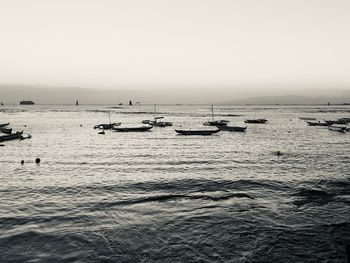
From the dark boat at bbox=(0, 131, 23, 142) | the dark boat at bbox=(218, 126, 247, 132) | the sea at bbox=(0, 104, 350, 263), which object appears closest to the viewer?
the sea at bbox=(0, 104, 350, 263)

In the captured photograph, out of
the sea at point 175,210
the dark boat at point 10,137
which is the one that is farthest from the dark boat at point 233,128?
the dark boat at point 10,137

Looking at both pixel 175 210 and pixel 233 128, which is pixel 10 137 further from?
pixel 175 210

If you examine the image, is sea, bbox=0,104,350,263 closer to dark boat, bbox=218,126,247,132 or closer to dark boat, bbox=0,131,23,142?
dark boat, bbox=0,131,23,142

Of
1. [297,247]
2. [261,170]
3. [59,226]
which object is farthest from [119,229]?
[261,170]

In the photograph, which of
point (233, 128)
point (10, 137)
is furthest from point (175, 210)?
point (233, 128)

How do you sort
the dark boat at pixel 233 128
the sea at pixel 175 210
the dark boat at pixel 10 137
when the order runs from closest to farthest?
the sea at pixel 175 210 < the dark boat at pixel 10 137 < the dark boat at pixel 233 128

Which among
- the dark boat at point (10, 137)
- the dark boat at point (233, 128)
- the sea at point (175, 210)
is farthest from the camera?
the dark boat at point (233, 128)

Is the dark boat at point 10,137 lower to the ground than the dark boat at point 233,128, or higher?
higher

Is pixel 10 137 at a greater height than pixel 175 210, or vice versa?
pixel 10 137

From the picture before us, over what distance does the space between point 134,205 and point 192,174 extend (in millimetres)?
12136

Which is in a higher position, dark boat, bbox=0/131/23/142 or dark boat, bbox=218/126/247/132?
dark boat, bbox=0/131/23/142

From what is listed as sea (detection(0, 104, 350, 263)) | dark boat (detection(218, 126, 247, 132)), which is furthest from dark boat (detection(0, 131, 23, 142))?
dark boat (detection(218, 126, 247, 132))

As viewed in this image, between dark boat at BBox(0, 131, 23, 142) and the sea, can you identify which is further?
dark boat at BBox(0, 131, 23, 142)

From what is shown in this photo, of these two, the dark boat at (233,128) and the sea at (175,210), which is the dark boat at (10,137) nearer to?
the sea at (175,210)
